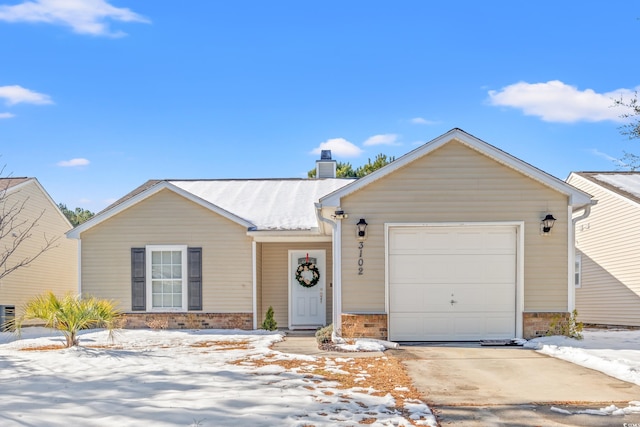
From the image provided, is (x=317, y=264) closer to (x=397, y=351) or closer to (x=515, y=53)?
(x=397, y=351)

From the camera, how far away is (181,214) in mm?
14938

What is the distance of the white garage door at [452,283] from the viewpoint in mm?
11562

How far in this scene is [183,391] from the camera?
6555 mm

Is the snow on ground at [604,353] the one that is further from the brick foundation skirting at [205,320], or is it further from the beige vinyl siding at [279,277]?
the brick foundation skirting at [205,320]

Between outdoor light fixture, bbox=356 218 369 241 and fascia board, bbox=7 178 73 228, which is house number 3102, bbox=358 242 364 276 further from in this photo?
fascia board, bbox=7 178 73 228

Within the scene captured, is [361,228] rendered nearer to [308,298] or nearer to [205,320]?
[308,298]

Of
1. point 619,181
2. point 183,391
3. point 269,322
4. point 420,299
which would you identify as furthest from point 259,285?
point 619,181

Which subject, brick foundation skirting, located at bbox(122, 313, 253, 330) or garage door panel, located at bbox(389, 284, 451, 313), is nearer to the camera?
garage door panel, located at bbox(389, 284, 451, 313)

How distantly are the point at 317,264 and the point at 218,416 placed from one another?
1042cm

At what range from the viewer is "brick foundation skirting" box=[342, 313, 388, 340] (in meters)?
11.4

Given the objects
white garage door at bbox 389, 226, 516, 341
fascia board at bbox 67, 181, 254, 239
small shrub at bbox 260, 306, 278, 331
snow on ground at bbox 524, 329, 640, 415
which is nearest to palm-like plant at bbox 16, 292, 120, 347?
fascia board at bbox 67, 181, 254, 239

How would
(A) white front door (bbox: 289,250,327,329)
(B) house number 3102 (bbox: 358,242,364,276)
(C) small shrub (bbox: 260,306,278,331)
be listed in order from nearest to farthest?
(B) house number 3102 (bbox: 358,242,364,276)
(C) small shrub (bbox: 260,306,278,331)
(A) white front door (bbox: 289,250,327,329)

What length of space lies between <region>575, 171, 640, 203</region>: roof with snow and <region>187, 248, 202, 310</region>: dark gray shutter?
12.6 metres

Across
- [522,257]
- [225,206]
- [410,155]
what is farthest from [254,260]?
[522,257]
